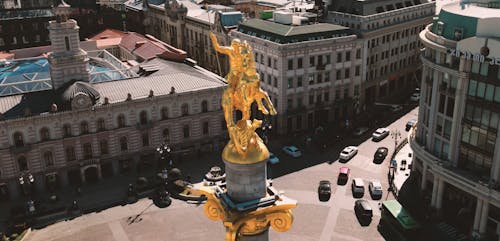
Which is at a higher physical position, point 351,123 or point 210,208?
point 210,208

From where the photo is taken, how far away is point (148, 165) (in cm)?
10444

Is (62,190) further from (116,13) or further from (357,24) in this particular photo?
(116,13)

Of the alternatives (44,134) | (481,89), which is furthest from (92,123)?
(481,89)

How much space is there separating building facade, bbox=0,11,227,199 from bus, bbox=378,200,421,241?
135 ft

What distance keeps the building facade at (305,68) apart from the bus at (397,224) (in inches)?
1607

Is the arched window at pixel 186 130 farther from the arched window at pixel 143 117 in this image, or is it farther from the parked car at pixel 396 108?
the parked car at pixel 396 108

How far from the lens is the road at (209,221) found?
80562 mm

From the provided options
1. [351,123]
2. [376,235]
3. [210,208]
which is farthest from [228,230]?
[351,123]

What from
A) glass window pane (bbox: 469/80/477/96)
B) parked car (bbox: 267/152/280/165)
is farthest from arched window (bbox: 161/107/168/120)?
glass window pane (bbox: 469/80/477/96)

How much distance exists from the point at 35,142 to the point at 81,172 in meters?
10.2

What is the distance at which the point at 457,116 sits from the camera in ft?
255

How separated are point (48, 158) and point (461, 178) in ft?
228

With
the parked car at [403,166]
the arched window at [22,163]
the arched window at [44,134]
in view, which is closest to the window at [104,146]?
the arched window at [44,134]

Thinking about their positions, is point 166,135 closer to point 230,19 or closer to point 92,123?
point 92,123
